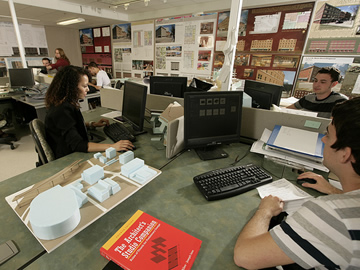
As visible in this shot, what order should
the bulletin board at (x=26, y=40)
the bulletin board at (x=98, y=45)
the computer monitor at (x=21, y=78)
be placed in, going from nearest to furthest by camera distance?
the computer monitor at (x=21, y=78) < the bulletin board at (x=26, y=40) < the bulletin board at (x=98, y=45)

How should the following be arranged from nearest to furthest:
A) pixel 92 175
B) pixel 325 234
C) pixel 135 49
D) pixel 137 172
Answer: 1. pixel 325 234
2. pixel 92 175
3. pixel 137 172
4. pixel 135 49

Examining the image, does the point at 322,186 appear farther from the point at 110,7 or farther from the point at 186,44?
the point at 110,7

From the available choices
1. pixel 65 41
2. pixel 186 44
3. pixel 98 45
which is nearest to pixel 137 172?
pixel 186 44

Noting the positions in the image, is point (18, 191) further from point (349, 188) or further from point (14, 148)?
point (14, 148)

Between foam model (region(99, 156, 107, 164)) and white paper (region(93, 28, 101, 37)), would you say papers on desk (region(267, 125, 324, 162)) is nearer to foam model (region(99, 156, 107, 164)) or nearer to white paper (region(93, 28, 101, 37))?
foam model (region(99, 156, 107, 164))

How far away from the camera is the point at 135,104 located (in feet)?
5.22

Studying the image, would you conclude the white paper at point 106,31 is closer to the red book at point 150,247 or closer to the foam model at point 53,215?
the foam model at point 53,215

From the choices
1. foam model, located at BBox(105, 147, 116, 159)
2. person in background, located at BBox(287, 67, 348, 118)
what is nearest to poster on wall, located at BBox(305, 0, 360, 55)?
person in background, located at BBox(287, 67, 348, 118)

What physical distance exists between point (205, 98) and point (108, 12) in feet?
16.8

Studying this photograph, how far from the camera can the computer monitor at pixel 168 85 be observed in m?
2.07

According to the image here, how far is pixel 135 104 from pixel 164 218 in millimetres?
1041

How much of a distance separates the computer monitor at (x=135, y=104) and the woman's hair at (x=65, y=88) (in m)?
0.41

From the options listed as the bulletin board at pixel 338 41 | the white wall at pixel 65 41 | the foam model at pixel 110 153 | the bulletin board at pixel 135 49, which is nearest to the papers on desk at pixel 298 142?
the foam model at pixel 110 153

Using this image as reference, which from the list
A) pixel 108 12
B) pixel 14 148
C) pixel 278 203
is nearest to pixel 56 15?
pixel 108 12
